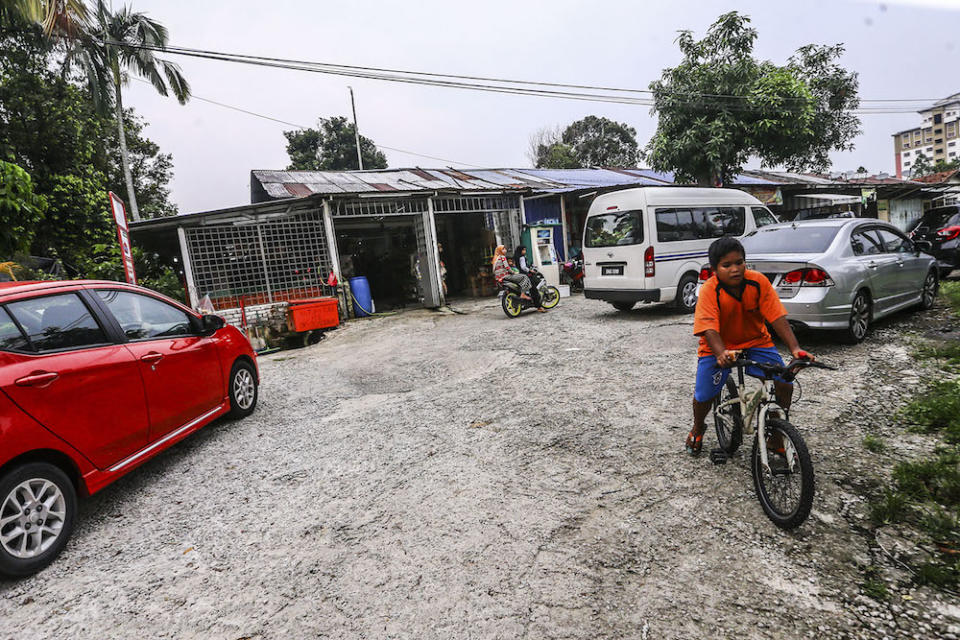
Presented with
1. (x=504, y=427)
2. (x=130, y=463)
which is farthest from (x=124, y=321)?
(x=504, y=427)

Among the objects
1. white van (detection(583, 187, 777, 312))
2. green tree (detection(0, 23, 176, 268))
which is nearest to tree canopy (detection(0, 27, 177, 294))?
green tree (detection(0, 23, 176, 268))

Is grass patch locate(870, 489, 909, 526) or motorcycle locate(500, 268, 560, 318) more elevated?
motorcycle locate(500, 268, 560, 318)

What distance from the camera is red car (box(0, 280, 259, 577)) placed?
2.63 meters

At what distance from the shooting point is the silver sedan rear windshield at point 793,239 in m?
5.86

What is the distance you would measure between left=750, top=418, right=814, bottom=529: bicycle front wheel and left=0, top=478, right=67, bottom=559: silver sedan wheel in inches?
154

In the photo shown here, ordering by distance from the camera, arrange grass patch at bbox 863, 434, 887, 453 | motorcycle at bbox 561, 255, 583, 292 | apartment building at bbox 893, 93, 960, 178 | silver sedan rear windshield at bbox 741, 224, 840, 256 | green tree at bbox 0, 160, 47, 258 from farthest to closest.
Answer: apartment building at bbox 893, 93, 960, 178
motorcycle at bbox 561, 255, 583, 292
silver sedan rear windshield at bbox 741, 224, 840, 256
green tree at bbox 0, 160, 47, 258
grass patch at bbox 863, 434, 887, 453

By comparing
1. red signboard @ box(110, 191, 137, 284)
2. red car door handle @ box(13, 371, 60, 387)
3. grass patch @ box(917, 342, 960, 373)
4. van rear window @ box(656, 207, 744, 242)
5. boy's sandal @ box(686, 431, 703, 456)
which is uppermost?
red signboard @ box(110, 191, 137, 284)

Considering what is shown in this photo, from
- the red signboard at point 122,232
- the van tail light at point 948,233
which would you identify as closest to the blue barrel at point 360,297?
the red signboard at point 122,232

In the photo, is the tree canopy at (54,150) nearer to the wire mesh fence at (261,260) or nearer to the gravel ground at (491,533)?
the wire mesh fence at (261,260)

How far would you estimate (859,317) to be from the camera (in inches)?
228

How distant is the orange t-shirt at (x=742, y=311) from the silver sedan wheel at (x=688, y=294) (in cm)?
628

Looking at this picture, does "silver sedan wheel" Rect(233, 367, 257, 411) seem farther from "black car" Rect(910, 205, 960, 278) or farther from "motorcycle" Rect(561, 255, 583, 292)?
"black car" Rect(910, 205, 960, 278)

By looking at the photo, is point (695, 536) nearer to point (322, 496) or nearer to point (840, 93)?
point (322, 496)

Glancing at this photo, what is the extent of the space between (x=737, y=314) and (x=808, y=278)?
3.36 meters
